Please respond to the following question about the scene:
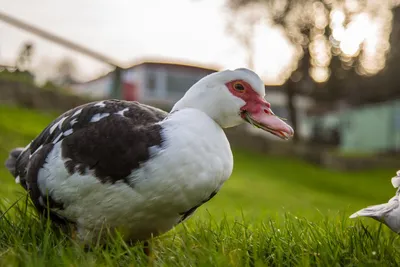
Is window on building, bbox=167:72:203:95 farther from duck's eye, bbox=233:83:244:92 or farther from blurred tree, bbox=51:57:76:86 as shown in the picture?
duck's eye, bbox=233:83:244:92

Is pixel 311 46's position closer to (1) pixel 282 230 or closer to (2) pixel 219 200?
(2) pixel 219 200

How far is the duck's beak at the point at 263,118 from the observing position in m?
1.51

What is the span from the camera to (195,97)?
5.15 ft

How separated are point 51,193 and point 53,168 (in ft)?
0.26

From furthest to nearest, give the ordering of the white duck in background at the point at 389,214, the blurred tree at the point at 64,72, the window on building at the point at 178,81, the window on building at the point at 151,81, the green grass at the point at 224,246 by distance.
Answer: the window on building at the point at 178,81 < the window on building at the point at 151,81 < the blurred tree at the point at 64,72 < the white duck in background at the point at 389,214 < the green grass at the point at 224,246

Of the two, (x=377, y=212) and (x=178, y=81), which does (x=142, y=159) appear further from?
(x=178, y=81)

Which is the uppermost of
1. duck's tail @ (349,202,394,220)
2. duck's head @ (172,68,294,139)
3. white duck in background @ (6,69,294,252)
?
duck's head @ (172,68,294,139)

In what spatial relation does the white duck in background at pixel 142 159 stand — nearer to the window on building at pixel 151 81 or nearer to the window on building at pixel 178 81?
the window on building at pixel 151 81

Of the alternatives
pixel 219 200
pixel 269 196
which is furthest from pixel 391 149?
pixel 219 200

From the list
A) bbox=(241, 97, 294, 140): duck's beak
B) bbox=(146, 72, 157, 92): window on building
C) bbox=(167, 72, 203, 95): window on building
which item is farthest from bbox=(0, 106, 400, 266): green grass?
bbox=(167, 72, 203, 95): window on building

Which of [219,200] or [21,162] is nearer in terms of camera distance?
[21,162]

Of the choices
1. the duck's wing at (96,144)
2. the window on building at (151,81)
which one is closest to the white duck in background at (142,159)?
the duck's wing at (96,144)

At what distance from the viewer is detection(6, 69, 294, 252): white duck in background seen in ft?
4.49

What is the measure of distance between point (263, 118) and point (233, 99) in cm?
12
